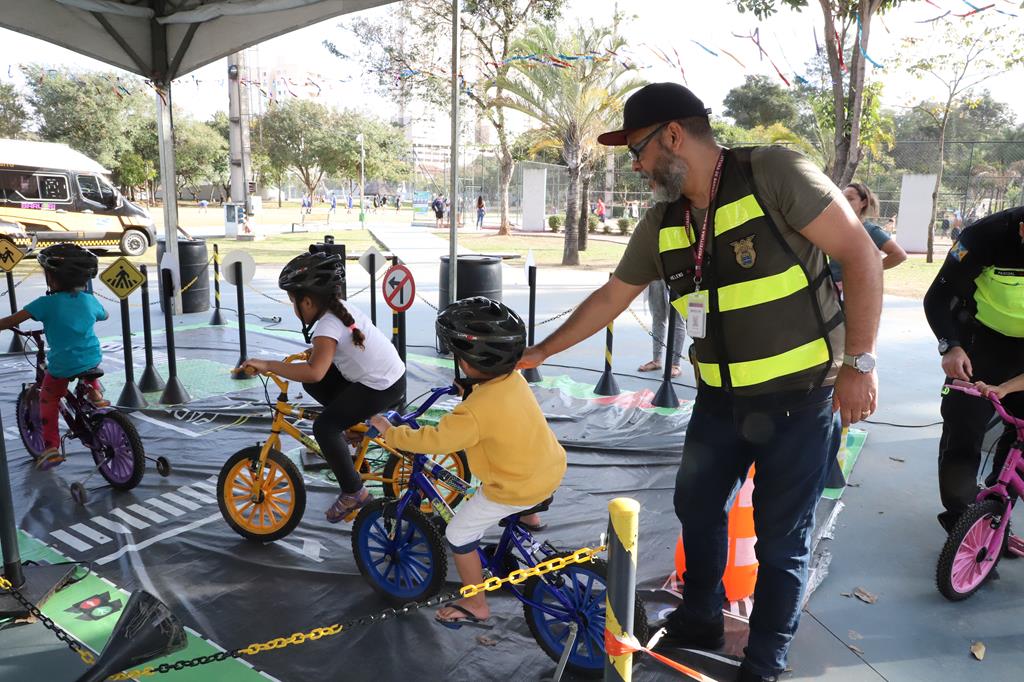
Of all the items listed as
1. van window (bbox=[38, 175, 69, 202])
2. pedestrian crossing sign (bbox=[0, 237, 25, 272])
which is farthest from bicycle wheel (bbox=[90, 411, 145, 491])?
van window (bbox=[38, 175, 69, 202])

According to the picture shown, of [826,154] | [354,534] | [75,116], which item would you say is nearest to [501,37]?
[826,154]

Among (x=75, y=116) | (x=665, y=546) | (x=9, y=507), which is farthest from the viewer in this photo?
(x=75, y=116)

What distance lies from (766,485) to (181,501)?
137 inches

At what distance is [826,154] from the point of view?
25.1 m

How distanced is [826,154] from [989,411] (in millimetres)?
24270

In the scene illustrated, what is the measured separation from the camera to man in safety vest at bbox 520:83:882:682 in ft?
7.23

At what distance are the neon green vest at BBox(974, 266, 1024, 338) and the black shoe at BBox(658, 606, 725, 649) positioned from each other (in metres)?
1.99

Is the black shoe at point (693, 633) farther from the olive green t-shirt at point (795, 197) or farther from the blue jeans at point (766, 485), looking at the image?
the olive green t-shirt at point (795, 197)

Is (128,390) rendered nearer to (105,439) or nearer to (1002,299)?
(105,439)

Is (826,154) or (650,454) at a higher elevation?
(826,154)

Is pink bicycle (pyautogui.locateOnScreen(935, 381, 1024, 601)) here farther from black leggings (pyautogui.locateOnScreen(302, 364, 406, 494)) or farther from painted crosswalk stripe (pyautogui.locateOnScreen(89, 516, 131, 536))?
painted crosswalk stripe (pyautogui.locateOnScreen(89, 516, 131, 536))

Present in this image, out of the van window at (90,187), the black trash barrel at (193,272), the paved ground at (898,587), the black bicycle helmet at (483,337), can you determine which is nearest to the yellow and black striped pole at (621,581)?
the black bicycle helmet at (483,337)

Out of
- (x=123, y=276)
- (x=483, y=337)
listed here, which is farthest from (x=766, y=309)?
(x=123, y=276)

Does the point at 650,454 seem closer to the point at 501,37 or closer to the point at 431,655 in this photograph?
the point at 431,655
